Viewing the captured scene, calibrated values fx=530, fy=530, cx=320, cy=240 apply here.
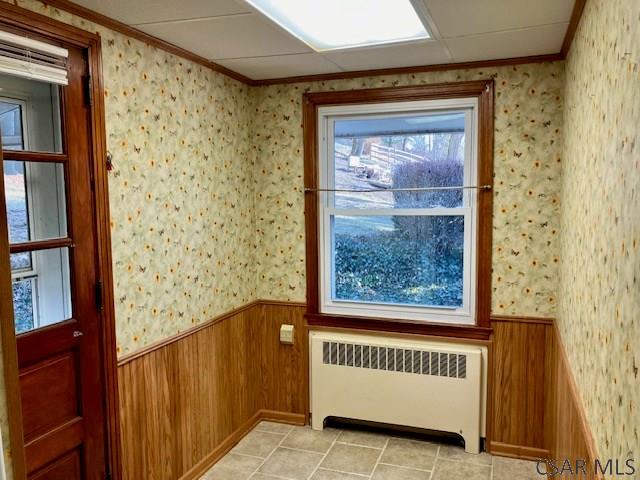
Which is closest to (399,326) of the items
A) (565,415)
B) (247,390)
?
(247,390)

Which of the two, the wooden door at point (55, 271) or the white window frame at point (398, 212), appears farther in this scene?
the white window frame at point (398, 212)

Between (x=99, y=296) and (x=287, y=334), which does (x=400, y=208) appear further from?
(x=99, y=296)

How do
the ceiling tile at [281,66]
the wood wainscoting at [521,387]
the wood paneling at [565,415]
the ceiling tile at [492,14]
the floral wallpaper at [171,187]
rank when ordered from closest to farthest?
the wood paneling at [565,415] → the ceiling tile at [492,14] → the floral wallpaper at [171,187] → the ceiling tile at [281,66] → the wood wainscoting at [521,387]

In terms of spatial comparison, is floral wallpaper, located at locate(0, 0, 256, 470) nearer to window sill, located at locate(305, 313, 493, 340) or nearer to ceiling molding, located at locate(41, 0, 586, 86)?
ceiling molding, located at locate(41, 0, 586, 86)

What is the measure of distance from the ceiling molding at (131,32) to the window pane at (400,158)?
0.95m

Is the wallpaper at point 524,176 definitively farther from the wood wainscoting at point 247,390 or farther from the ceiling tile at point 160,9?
the ceiling tile at point 160,9

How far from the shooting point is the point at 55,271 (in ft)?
7.30

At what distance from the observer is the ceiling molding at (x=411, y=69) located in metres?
3.15

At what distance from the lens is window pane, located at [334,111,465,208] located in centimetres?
347

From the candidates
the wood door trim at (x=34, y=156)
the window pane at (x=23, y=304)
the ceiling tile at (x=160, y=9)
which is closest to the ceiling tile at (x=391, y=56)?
the ceiling tile at (x=160, y=9)

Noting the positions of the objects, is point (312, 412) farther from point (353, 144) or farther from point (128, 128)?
point (128, 128)

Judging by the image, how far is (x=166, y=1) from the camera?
218 centimetres

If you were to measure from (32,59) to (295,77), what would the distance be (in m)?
1.89

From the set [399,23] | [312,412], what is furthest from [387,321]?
[399,23]
